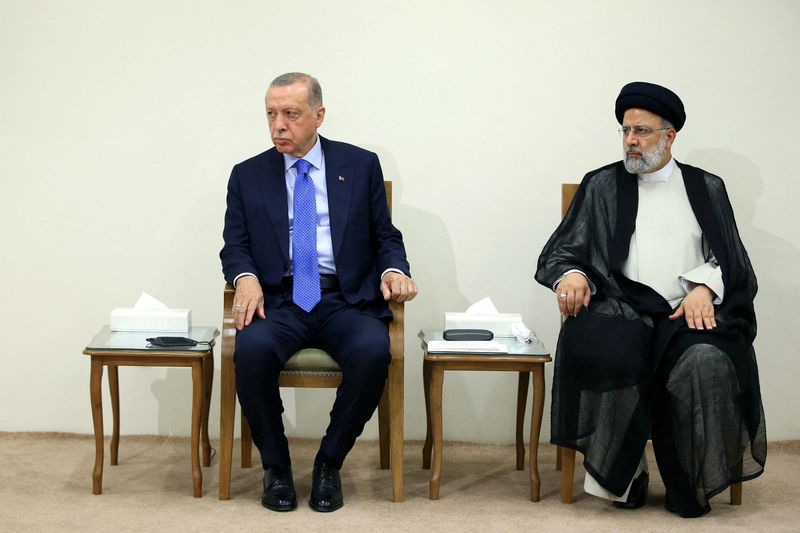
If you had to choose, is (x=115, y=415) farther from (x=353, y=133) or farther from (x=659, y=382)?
(x=659, y=382)

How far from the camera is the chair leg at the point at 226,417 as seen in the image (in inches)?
150

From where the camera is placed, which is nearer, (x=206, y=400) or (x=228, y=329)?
(x=228, y=329)

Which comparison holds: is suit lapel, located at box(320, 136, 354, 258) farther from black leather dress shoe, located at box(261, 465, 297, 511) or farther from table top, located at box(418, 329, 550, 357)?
black leather dress shoe, located at box(261, 465, 297, 511)

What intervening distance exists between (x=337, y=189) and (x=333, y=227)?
6.1 inches

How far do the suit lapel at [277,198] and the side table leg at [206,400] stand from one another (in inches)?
20.7

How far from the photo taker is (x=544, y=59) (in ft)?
15.4

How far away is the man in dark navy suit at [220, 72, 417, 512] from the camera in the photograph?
379 cm

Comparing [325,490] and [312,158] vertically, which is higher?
[312,158]

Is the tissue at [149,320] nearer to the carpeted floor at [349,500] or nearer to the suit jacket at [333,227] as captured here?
the suit jacket at [333,227]

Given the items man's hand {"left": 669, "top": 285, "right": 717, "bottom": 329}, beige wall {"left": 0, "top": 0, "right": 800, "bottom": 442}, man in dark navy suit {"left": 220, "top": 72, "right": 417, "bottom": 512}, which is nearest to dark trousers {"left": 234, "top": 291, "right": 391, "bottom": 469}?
man in dark navy suit {"left": 220, "top": 72, "right": 417, "bottom": 512}

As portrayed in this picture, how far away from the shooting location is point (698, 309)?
12.4 ft

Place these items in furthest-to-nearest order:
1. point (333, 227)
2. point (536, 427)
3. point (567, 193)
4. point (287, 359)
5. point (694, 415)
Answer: point (567, 193), point (333, 227), point (536, 427), point (287, 359), point (694, 415)

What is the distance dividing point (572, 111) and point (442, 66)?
599mm

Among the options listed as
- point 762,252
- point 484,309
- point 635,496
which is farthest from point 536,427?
point 762,252
